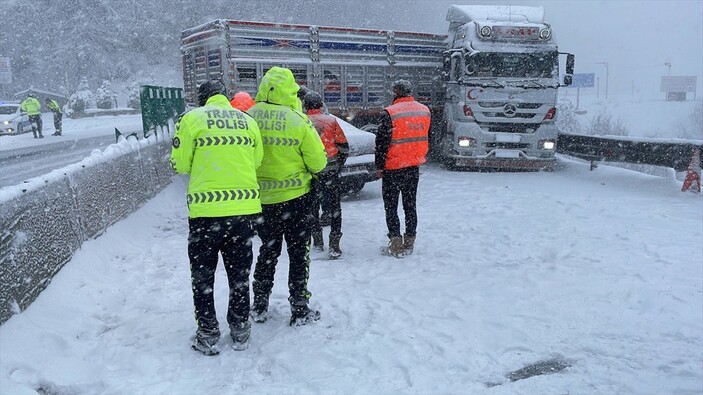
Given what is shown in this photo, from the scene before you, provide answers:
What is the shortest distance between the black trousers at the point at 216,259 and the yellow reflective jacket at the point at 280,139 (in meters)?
0.44

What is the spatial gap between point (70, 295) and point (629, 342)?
4516 mm

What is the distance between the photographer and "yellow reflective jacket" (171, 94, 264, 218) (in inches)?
147

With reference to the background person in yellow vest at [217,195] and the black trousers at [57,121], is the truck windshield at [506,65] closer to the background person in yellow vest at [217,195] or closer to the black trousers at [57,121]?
the background person in yellow vest at [217,195]

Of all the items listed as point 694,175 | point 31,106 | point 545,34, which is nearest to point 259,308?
point 694,175

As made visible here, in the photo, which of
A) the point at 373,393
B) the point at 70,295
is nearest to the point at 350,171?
the point at 70,295

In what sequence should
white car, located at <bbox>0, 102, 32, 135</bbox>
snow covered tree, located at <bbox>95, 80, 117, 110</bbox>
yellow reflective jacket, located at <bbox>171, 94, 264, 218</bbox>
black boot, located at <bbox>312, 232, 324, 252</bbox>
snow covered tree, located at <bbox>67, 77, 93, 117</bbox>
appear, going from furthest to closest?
snow covered tree, located at <bbox>95, 80, 117, 110</bbox>, snow covered tree, located at <bbox>67, 77, 93, 117</bbox>, white car, located at <bbox>0, 102, 32, 135</bbox>, black boot, located at <bbox>312, 232, 324, 252</bbox>, yellow reflective jacket, located at <bbox>171, 94, 264, 218</bbox>

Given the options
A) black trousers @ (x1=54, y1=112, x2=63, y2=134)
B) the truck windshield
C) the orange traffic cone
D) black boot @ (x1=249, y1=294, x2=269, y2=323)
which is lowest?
black boot @ (x1=249, y1=294, x2=269, y2=323)

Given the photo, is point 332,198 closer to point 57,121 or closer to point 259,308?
point 259,308

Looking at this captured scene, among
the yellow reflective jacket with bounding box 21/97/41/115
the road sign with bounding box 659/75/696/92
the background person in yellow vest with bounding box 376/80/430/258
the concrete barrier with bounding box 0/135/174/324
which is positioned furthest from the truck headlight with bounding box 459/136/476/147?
the road sign with bounding box 659/75/696/92

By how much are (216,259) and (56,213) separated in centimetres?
200

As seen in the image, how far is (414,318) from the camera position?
461cm

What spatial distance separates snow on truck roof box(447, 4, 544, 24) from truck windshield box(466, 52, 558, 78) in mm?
1009

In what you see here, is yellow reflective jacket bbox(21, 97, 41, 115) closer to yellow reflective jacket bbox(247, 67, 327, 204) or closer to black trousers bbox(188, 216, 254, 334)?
yellow reflective jacket bbox(247, 67, 327, 204)

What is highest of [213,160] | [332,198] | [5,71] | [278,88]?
[5,71]
